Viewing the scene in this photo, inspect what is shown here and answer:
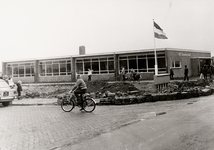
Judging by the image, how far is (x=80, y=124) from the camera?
7.75 metres

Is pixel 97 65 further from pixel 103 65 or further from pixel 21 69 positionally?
pixel 21 69

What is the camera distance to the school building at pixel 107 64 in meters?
29.4

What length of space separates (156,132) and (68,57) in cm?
3026

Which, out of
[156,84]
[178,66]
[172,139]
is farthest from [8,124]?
[178,66]

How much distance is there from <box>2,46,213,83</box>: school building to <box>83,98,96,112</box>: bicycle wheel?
19468 mm

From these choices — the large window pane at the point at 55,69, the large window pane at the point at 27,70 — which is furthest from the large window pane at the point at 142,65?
the large window pane at the point at 27,70

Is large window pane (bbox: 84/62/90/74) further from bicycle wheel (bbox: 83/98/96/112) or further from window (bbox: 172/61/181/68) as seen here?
bicycle wheel (bbox: 83/98/96/112)

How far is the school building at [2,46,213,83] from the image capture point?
96.4 ft

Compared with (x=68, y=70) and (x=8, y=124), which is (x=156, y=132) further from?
(x=68, y=70)

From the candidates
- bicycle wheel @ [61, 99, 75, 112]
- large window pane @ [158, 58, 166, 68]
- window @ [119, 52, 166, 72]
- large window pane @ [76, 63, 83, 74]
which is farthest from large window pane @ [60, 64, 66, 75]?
bicycle wheel @ [61, 99, 75, 112]

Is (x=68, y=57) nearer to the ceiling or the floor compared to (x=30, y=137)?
A: nearer to the ceiling

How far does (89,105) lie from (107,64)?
2217 cm

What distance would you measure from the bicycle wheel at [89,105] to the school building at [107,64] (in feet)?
63.9

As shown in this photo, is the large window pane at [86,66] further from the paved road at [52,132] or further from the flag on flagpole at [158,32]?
the paved road at [52,132]
